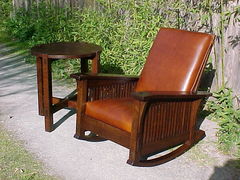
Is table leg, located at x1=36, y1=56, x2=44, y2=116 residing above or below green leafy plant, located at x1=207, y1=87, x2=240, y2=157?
above

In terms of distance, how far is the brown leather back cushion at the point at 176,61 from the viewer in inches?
127

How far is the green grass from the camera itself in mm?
3016

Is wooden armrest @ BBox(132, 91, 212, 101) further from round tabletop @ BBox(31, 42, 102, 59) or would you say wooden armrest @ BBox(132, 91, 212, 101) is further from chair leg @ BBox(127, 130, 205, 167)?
round tabletop @ BBox(31, 42, 102, 59)

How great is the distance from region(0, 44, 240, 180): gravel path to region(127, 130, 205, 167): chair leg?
0.05m

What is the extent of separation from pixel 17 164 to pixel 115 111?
89cm

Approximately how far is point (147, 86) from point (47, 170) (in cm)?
110

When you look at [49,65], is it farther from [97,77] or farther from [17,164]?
[17,164]

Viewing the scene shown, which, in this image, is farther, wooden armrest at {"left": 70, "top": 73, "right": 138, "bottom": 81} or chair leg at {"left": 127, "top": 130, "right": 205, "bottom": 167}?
wooden armrest at {"left": 70, "top": 73, "right": 138, "bottom": 81}

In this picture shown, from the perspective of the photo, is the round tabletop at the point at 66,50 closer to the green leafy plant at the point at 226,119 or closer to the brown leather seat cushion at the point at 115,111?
the brown leather seat cushion at the point at 115,111

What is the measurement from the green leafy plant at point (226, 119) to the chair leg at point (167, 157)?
21 cm

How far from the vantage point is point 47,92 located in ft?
11.8

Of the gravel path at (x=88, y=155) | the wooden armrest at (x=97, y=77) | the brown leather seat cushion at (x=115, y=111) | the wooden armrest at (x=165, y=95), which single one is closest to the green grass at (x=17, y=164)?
the gravel path at (x=88, y=155)

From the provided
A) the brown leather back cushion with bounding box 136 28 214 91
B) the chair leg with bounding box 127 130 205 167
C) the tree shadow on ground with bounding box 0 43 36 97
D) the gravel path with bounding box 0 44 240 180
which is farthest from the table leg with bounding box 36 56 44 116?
the tree shadow on ground with bounding box 0 43 36 97

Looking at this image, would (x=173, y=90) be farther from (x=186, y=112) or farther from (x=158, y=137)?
(x=158, y=137)
